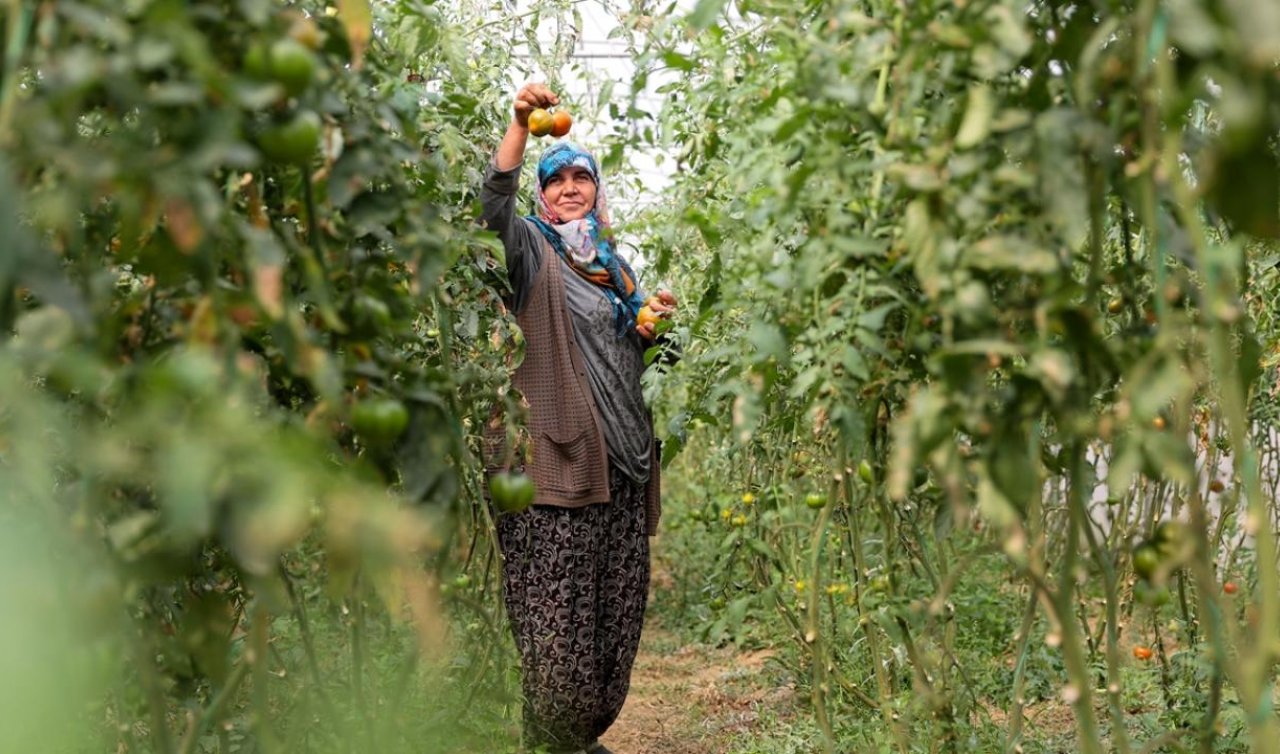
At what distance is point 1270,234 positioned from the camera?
91 centimetres

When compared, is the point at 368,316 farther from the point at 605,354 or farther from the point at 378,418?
the point at 605,354

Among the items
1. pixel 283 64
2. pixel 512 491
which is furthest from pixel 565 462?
pixel 283 64

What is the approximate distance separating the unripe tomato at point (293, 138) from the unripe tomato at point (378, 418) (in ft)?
0.72

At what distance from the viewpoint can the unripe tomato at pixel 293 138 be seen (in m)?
0.97

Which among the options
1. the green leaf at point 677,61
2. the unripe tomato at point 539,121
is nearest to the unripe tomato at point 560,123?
the unripe tomato at point 539,121

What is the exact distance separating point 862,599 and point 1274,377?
4.75 feet

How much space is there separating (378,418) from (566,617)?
4.85 ft

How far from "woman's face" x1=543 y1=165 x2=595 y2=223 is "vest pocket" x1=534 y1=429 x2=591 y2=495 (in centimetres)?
51

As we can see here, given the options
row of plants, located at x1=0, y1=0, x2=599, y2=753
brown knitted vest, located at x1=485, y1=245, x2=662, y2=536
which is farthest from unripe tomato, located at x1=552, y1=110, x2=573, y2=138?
row of plants, located at x1=0, y1=0, x2=599, y2=753

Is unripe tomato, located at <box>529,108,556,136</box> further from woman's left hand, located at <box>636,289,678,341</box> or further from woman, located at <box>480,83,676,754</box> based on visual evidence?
woman's left hand, located at <box>636,289,678,341</box>

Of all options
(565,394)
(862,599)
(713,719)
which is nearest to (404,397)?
(862,599)

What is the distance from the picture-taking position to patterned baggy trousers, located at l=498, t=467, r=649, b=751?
2484 millimetres

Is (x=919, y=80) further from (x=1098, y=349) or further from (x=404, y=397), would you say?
(x=404, y=397)

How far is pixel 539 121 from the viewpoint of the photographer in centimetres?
216
